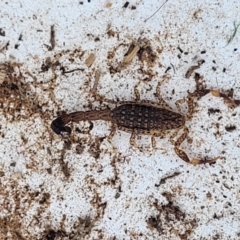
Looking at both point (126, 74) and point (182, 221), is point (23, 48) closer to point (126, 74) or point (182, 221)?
point (126, 74)

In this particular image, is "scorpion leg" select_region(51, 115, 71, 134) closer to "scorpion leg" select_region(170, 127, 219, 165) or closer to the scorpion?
the scorpion

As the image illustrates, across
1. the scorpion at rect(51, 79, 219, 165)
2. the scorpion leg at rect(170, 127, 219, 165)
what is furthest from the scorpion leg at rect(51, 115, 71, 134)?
the scorpion leg at rect(170, 127, 219, 165)

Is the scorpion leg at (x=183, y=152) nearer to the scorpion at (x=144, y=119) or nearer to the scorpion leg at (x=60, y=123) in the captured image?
the scorpion at (x=144, y=119)

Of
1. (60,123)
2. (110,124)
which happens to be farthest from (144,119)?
(60,123)

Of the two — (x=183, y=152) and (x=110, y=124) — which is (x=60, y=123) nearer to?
(x=110, y=124)

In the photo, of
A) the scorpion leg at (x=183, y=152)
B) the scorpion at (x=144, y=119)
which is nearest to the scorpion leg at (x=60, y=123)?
the scorpion at (x=144, y=119)

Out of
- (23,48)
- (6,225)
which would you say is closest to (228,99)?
(23,48)
